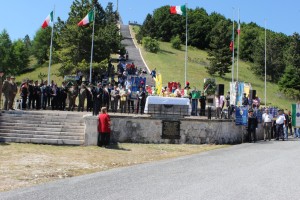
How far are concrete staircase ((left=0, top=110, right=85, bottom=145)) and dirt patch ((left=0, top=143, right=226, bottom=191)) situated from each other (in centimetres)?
69

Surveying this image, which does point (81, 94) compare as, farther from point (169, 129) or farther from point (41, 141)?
point (169, 129)

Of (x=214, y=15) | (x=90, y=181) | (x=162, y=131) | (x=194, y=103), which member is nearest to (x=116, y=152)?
(x=162, y=131)

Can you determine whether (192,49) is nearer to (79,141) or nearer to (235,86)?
(235,86)

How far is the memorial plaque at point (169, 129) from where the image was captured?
18625mm

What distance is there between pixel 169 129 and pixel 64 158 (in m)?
6.69

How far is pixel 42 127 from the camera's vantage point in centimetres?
1711

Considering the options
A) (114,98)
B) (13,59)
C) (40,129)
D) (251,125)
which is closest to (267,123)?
(251,125)

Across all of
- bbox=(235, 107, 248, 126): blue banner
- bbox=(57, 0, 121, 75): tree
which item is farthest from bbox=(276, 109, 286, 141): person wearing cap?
bbox=(57, 0, 121, 75): tree

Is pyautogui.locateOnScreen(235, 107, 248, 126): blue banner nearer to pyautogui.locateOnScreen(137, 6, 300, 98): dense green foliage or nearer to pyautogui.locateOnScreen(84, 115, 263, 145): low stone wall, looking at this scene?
pyautogui.locateOnScreen(84, 115, 263, 145): low stone wall

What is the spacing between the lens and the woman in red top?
16.3 m

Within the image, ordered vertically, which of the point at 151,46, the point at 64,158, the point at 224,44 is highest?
the point at 151,46

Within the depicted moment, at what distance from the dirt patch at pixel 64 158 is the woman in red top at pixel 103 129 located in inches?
17.1

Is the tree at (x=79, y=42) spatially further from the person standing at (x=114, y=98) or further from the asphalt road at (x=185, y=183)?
the asphalt road at (x=185, y=183)

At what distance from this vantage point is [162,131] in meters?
18.6
